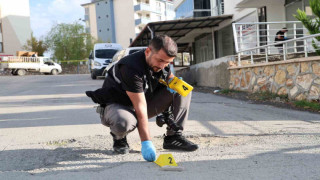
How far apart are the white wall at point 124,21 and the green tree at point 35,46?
18.8 m

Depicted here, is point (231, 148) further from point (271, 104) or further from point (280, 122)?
point (271, 104)

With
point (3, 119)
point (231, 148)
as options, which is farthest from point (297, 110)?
point (3, 119)

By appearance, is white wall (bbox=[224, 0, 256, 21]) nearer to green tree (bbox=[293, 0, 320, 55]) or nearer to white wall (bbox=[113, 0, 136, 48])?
green tree (bbox=[293, 0, 320, 55])

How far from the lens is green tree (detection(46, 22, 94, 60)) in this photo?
46.0 m

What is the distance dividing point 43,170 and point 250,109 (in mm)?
4805

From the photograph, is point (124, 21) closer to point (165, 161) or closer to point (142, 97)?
point (142, 97)

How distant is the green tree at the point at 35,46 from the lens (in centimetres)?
4325

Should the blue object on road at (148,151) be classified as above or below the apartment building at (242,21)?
below

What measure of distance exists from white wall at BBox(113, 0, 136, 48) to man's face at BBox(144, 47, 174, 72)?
5736cm

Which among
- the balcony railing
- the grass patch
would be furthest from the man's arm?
the balcony railing

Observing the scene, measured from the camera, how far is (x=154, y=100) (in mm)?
3330

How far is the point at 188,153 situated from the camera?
3.19 metres

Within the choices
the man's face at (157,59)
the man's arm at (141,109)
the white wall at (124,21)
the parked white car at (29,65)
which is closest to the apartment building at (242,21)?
the man's face at (157,59)

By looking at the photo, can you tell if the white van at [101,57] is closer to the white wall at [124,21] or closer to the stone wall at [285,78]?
the stone wall at [285,78]
